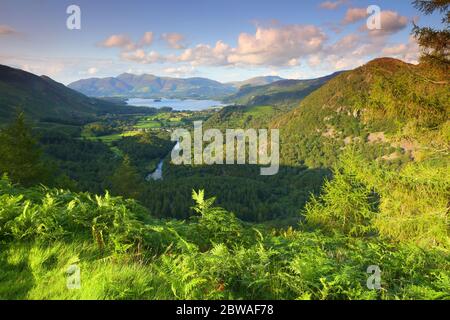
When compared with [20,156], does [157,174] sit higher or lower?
lower

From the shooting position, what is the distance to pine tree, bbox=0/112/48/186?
25.2 meters

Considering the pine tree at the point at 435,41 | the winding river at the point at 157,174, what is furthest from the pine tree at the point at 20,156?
the winding river at the point at 157,174

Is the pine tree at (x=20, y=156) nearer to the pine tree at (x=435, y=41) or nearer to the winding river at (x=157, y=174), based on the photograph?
the pine tree at (x=435, y=41)

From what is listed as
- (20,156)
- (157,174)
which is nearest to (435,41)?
(20,156)

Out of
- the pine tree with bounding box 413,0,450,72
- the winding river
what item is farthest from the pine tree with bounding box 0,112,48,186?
the winding river

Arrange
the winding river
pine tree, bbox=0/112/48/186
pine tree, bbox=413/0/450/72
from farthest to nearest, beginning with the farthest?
the winding river, pine tree, bbox=0/112/48/186, pine tree, bbox=413/0/450/72

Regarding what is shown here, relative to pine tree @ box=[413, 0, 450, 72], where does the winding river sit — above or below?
below

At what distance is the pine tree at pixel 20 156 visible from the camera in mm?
25188

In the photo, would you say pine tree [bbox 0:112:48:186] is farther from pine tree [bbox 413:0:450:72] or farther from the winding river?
the winding river

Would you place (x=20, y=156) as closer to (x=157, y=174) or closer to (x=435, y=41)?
(x=435, y=41)

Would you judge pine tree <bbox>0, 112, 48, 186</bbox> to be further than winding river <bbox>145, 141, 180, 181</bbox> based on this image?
No

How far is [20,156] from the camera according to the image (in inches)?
1041

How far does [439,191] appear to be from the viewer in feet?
40.2

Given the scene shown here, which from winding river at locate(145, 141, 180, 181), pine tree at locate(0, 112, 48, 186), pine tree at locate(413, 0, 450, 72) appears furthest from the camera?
winding river at locate(145, 141, 180, 181)
